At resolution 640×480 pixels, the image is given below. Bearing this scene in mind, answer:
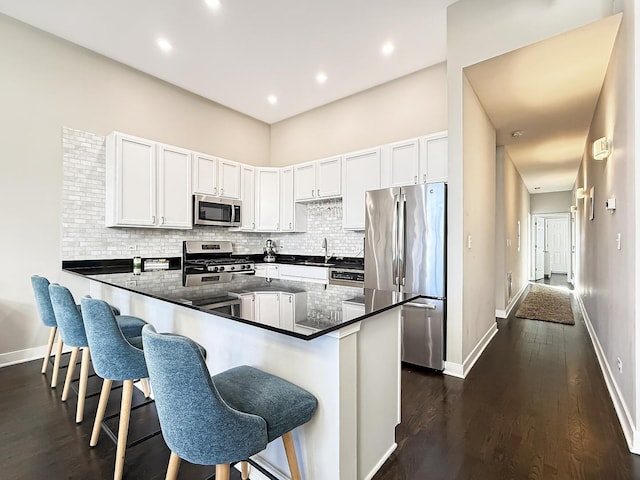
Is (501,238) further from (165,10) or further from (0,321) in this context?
(0,321)

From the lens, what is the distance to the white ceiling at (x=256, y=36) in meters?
2.91

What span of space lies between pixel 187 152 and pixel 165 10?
162 centimetres

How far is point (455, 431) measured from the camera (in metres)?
2.02

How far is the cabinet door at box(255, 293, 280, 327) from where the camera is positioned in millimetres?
1244

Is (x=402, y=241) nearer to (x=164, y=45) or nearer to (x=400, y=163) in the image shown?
(x=400, y=163)

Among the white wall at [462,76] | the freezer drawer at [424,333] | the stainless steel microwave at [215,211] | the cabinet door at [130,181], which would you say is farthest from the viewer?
the stainless steel microwave at [215,211]

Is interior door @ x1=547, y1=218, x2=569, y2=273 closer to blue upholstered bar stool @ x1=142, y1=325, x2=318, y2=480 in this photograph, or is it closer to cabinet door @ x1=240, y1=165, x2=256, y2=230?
cabinet door @ x1=240, y1=165, x2=256, y2=230

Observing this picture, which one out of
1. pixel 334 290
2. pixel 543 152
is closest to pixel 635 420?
pixel 334 290

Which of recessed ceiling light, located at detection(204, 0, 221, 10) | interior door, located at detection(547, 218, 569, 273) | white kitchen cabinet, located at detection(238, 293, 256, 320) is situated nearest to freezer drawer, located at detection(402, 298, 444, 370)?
white kitchen cabinet, located at detection(238, 293, 256, 320)

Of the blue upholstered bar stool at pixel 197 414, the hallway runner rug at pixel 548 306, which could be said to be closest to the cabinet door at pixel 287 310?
the blue upholstered bar stool at pixel 197 414

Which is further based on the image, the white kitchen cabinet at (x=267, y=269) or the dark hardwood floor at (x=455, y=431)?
the white kitchen cabinet at (x=267, y=269)

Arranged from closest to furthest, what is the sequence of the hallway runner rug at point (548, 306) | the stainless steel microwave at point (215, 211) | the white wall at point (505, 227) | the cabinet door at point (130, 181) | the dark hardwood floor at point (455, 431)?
the dark hardwood floor at point (455, 431) → the cabinet door at point (130, 181) → the stainless steel microwave at point (215, 211) → the hallway runner rug at point (548, 306) → the white wall at point (505, 227)

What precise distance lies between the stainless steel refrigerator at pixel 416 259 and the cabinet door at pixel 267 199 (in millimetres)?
2187

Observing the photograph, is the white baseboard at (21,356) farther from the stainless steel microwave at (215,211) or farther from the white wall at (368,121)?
the white wall at (368,121)
